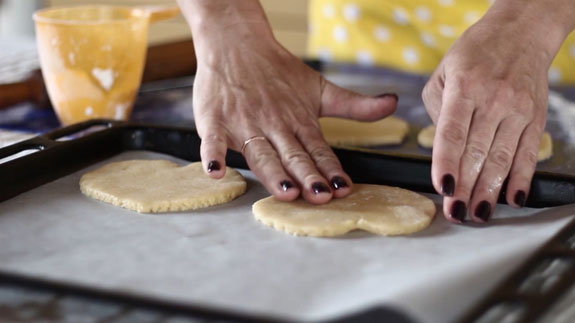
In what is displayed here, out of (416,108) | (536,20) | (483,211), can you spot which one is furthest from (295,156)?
(416,108)

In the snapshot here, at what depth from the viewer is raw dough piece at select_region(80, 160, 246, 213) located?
0.89m

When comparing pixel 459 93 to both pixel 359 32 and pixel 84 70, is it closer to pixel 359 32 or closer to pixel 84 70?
pixel 84 70

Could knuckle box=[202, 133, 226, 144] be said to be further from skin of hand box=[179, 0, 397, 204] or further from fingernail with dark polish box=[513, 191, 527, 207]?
fingernail with dark polish box=[513, 191, 527, 207]

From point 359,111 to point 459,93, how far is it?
24cm

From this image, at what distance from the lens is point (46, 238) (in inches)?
31.1

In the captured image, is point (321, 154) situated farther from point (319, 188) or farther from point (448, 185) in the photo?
point (448, 185)

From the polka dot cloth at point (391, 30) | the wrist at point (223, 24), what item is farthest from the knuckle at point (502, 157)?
the polka dot cloth at point (391, 30)

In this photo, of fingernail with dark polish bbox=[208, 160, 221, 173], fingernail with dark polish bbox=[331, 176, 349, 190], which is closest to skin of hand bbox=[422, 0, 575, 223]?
fingernail with dark polish bbox=[331, 176, 349, 190]

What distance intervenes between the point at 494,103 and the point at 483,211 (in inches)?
6.3

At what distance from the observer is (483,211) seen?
82 centimetres

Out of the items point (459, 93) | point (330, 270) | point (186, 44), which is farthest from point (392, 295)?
point (186, 44)

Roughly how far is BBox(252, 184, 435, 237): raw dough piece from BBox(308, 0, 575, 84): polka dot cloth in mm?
776

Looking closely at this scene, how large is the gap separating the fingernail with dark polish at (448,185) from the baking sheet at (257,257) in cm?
4

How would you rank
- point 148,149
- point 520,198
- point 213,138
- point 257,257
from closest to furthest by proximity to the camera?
point 257,257 → point 520,198 → point 213,138 → point 148,149
